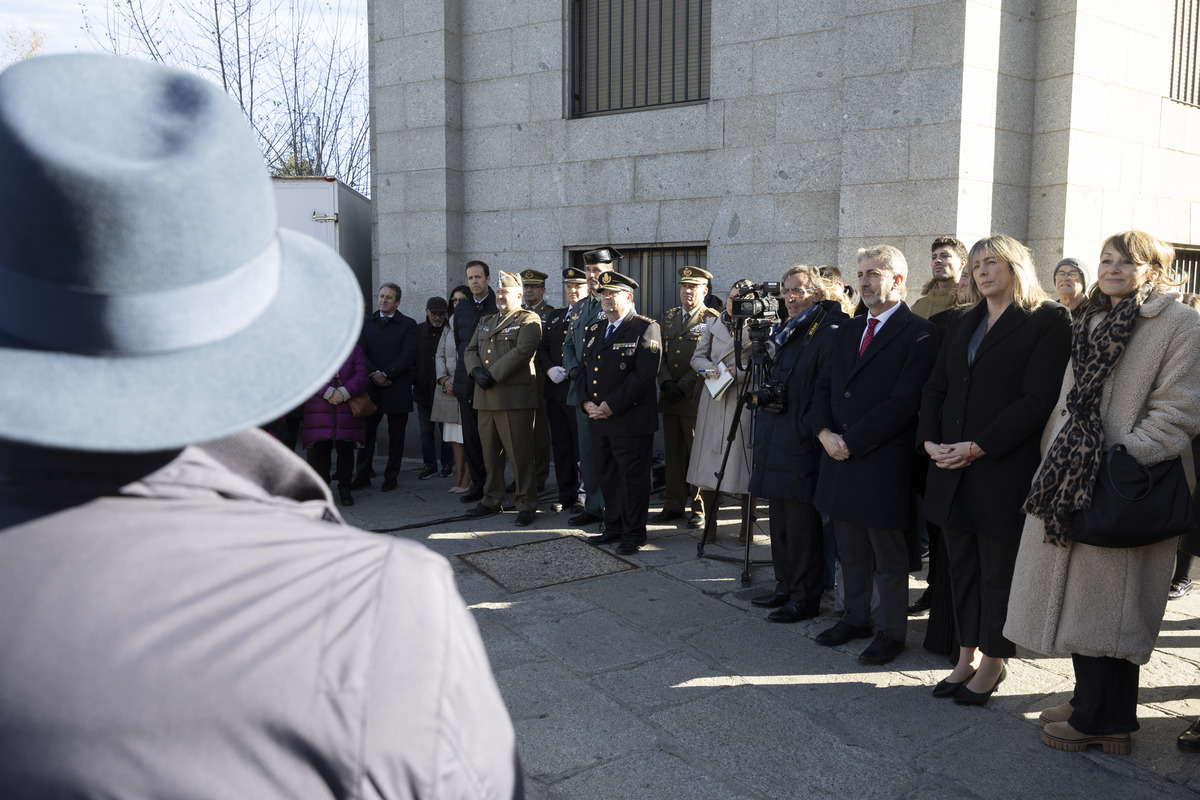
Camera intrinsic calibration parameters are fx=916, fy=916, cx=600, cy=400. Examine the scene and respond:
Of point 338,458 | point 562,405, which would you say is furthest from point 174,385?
point 338,458

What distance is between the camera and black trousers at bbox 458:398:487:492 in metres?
8.46

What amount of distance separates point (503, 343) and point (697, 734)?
4589 millimetres

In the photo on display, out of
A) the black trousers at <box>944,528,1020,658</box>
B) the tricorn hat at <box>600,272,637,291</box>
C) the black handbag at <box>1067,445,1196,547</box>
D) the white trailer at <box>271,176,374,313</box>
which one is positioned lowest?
the black trousers at <box>944,528,1020,658</box>

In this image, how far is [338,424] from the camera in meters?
8.24

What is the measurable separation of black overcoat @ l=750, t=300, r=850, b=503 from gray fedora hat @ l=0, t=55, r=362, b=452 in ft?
13.9

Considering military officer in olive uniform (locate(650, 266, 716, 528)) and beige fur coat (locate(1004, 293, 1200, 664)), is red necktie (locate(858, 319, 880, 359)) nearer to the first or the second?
beige fur coat (locate(1004, 293, 1200, 664))

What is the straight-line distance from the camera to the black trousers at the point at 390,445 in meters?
8.87

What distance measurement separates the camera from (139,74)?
944 mm

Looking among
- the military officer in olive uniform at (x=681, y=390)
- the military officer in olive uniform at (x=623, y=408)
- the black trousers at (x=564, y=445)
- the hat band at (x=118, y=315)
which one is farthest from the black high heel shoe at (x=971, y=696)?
the black trousers at (x=564, y=445)

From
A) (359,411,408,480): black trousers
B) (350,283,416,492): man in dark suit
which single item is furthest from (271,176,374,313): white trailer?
(359,411,408,480): black trousers

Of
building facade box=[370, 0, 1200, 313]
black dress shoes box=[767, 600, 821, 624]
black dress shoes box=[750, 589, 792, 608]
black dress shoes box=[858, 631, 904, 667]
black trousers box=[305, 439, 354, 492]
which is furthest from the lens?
black trousers box=[305, 439, 354, 492]

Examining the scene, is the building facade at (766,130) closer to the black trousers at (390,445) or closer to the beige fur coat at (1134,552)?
the black trousers at (390,445)

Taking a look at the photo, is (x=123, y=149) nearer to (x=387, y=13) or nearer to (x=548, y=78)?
(x=548, y=78)

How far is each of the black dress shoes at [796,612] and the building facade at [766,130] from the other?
3386mm
